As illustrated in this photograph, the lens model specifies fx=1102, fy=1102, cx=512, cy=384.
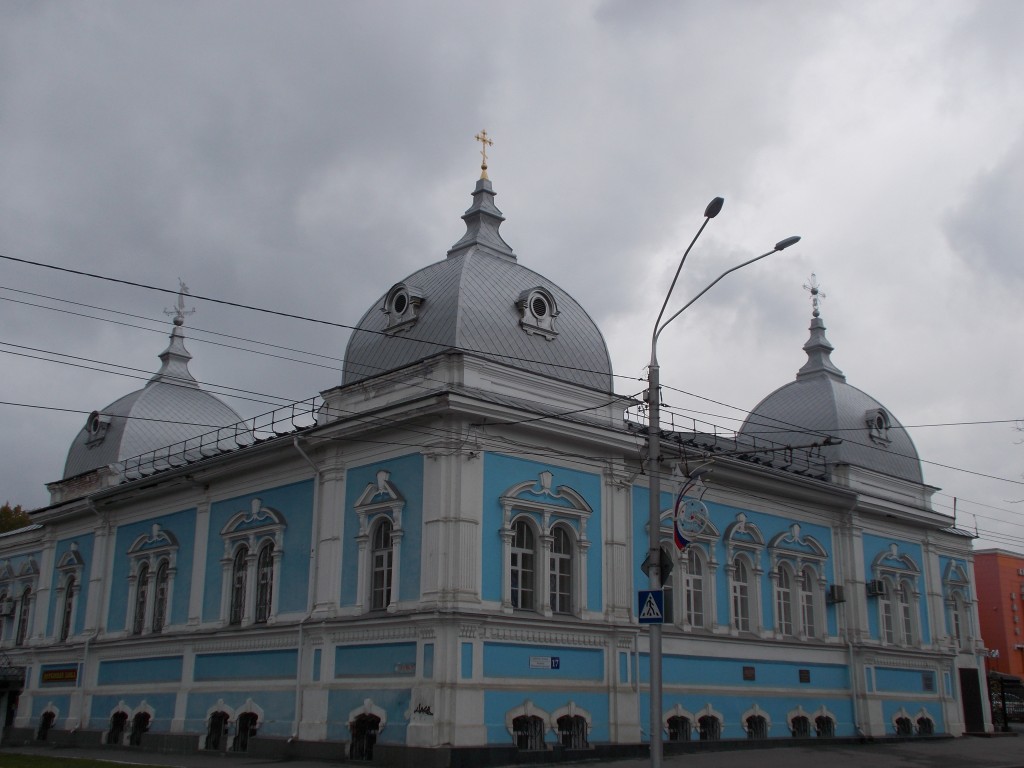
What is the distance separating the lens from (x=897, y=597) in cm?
3325

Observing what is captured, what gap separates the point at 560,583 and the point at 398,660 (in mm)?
4023

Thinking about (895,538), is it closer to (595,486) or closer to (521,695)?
(595,486)

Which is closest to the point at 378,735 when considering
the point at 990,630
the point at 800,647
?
the point at 800,647

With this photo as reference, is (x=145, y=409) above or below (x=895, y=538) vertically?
above

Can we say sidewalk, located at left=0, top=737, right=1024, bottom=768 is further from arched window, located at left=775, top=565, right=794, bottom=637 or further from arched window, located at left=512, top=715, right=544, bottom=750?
arched window, located at left=775, top=565, right=794, bottom=637

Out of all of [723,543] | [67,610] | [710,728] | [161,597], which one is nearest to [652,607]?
[710,728]

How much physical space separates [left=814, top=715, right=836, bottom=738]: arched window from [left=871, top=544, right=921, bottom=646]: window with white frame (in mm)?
3611

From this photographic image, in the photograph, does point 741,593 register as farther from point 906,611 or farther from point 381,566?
point 381,566

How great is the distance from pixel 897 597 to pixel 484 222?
16.9 metres

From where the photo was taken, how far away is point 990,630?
176 feet

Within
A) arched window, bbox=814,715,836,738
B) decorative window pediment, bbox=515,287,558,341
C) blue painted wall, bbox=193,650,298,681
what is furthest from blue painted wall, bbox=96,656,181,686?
arched window, bbox=814,715,836,738

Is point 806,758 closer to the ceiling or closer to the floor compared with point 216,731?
closer to the floor

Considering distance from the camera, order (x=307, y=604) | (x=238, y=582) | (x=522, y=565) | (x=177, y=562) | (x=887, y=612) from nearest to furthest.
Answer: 1. (x=522, y=565)
2. (x=307, y=604)
3. (x=238, y=582)
4. (x=177, y=562)
5. (x=887, y=612)

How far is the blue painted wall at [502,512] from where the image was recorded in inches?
882
